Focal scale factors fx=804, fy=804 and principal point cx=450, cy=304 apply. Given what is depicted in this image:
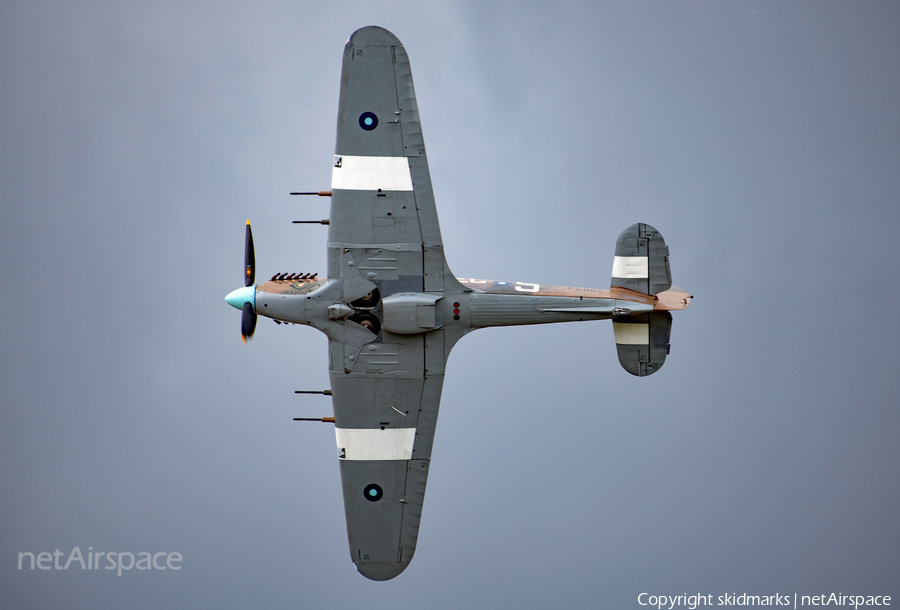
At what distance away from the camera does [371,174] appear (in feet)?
28.8

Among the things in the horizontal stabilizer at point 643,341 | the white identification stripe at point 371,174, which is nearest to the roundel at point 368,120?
the white identification stripe at point 371,174

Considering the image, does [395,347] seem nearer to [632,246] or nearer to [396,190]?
[396,190]

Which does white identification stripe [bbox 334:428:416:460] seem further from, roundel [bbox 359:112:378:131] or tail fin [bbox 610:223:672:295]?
roundel [bbox 359:112:378:131]

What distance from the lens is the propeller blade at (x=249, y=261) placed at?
9039 millimetres

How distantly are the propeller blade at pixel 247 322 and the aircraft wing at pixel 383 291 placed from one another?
2.99 feet

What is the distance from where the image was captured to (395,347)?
358 inches

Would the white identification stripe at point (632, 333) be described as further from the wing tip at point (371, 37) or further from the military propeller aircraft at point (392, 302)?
the wing tip at point (371, 37)

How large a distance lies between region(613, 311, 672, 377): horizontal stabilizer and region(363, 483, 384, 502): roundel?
126 inches

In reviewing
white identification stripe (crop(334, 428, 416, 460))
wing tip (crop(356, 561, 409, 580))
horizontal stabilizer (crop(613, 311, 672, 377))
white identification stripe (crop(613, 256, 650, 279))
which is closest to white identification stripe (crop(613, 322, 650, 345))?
horizontal stabilizer (crop(613, 311, 672, 377))

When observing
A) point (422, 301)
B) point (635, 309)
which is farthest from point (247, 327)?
point (635, 309)

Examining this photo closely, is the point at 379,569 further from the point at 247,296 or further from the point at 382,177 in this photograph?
the point at 382,177

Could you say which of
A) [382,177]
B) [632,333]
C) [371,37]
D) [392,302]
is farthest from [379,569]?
[371,37]

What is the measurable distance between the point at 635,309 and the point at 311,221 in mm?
3735

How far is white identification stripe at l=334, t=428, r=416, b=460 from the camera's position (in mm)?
9242
